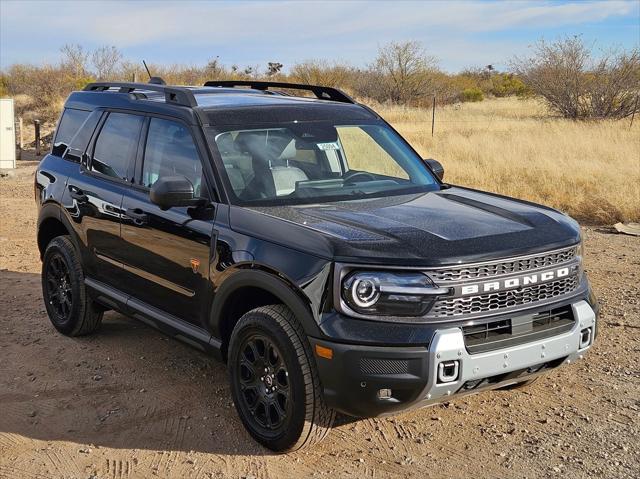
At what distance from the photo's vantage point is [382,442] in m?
3.98

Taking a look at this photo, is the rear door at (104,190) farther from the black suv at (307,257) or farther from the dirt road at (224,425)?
the dirt road at (224,425)

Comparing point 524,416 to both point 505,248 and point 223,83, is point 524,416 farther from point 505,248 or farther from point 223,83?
point 223,83

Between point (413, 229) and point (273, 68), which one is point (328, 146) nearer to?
point (413, 229)

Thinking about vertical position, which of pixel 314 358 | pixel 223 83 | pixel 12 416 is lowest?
pixel 12 416

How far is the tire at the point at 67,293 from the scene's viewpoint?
5.52 meters

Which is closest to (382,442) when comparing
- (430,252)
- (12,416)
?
(430,252)

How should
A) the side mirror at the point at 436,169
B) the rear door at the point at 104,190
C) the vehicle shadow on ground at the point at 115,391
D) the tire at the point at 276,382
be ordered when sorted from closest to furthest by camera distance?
the tire at the point at 276,382, the vehicle shadow on ground at the point at 115,391, the rear door at the point at 104,190, the side mirror at the point at 436,169

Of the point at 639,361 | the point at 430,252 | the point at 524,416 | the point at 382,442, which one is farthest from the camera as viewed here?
the point at 639,361

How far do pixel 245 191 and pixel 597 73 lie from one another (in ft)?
80.2

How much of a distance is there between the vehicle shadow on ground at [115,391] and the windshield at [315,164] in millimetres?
1132

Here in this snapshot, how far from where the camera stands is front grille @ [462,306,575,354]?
342cm

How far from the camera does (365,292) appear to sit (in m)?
3.36

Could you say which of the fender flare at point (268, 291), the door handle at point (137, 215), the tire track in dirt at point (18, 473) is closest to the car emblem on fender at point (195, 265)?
the fender flare at point (268, 291)

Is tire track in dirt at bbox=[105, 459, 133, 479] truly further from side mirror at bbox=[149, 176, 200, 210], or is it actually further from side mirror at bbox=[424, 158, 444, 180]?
side mirror at bbox=[424, 158, 444, 180]
